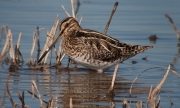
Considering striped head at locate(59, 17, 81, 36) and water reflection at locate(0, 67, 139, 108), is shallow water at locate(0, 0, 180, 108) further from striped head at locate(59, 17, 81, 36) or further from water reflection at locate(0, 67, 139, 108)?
striped head at locate(59, 17, 81, 36)

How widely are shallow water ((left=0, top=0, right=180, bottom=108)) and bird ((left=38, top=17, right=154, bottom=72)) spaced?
201mm

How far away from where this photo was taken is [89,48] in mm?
9312

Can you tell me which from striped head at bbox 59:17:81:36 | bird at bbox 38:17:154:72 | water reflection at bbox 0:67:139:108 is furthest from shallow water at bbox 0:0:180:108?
striped head at bbox 59:17:81:36

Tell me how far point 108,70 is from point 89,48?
639mm

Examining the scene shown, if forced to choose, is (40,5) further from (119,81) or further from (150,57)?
(119,81)

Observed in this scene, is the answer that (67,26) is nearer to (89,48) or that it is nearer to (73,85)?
(89,48)

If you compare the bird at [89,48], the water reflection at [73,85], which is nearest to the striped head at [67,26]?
the bird at [89,48]

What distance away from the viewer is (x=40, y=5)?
14.3 meters

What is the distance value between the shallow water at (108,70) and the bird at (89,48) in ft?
0.66

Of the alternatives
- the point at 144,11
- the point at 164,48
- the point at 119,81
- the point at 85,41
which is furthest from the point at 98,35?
the point at 144,11

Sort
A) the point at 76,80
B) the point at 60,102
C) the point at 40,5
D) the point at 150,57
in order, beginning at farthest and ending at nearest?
1. the point at 40,5
2. the point at 150,57
3. the point at 76,80
4. the point at 60,102

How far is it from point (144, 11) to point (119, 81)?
5.65 meters

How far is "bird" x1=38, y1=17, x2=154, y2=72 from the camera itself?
9.22 metres

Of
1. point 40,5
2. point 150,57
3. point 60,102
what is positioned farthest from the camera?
point 40,5
